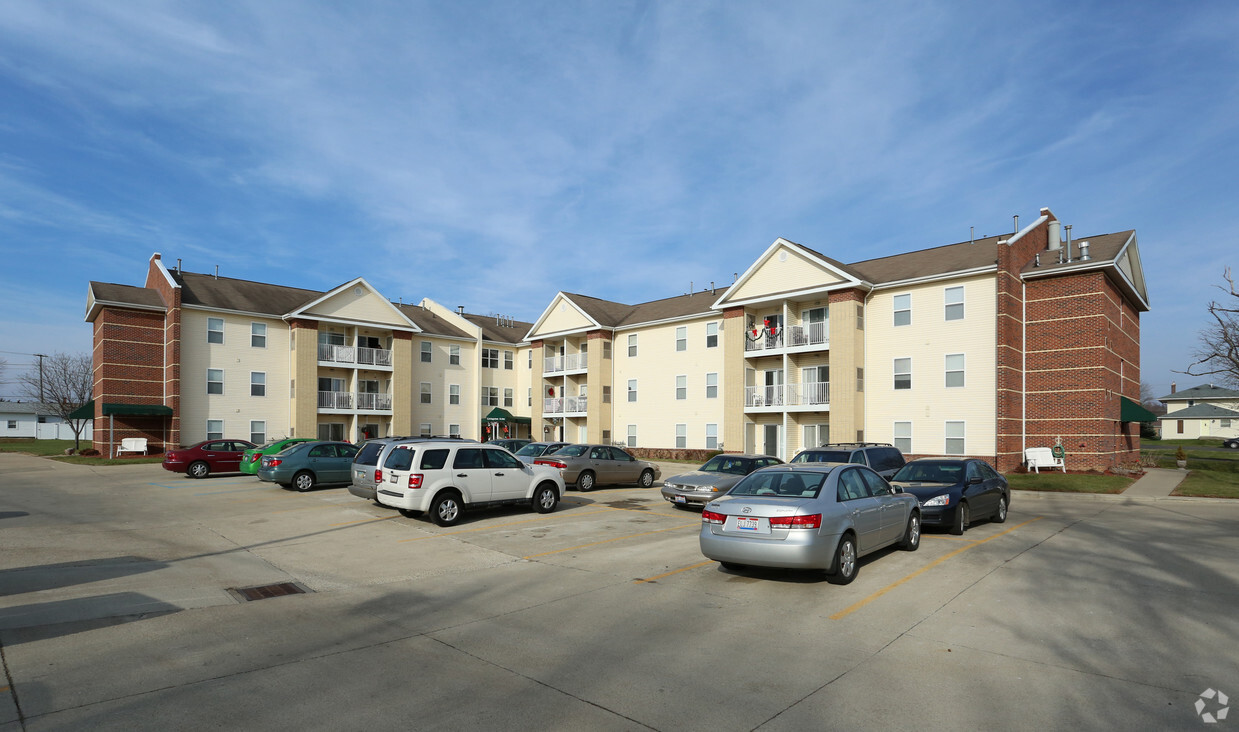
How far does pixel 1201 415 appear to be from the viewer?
81.6 m

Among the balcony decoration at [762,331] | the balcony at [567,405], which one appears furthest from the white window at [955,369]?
the balcony at [567,405]

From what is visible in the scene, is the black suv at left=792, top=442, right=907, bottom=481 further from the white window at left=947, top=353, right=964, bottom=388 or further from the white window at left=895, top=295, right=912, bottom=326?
the white window at left=895, top=295, right=912, bottom=326

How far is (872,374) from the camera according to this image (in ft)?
100

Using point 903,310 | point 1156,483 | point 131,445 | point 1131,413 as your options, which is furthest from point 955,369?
point 131,445

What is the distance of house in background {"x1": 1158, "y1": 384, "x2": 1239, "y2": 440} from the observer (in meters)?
78.1

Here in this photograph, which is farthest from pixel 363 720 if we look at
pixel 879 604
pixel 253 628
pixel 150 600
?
pixel 879 604

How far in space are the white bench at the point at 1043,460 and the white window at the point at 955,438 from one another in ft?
7.91

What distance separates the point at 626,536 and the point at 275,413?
108ft

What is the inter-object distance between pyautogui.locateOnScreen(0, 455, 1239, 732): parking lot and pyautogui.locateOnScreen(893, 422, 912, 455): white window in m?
16.0

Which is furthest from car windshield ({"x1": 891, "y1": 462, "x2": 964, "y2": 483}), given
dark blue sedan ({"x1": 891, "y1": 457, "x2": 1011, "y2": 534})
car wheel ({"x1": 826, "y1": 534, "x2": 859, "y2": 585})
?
car wheel ({"x1": 826, "y1": 534, "x2": 859, "y2": 585})

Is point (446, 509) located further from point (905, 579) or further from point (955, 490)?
point (955, 490)

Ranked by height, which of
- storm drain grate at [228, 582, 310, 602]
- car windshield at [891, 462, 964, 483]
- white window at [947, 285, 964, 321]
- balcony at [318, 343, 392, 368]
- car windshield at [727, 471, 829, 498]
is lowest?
storm drain grate at [228, 582, 310, 602]

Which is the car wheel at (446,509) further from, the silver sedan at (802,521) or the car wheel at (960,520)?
the car wheel at (960,520)

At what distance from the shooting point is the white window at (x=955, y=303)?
1106 inches
